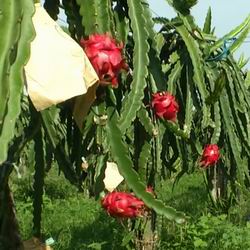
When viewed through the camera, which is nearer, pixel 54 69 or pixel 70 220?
pixel 54 69

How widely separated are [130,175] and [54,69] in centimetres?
36

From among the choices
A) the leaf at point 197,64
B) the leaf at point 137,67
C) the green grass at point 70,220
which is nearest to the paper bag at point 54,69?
the leaf at point 137,67

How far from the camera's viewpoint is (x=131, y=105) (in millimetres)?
1914

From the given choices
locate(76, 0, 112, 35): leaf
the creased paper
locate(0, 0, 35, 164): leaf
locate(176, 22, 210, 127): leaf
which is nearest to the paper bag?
locate(0, 0, 35, 164): leaf

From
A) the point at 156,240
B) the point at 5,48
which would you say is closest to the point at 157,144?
the point at 5,48

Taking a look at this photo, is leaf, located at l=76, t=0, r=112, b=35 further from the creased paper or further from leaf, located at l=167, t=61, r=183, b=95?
leaf, located at l=167, t=61, r=183, b=95

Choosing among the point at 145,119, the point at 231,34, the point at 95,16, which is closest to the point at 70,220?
the point at 231,34

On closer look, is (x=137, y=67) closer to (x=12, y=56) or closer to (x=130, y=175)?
(x=130, y=175)

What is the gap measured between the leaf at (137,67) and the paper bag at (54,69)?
14.6 inches

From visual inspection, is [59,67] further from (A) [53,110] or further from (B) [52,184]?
(B) [52,184]

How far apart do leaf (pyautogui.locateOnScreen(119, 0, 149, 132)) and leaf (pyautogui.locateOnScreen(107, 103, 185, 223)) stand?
0.32 ft

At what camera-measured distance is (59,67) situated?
148 cm

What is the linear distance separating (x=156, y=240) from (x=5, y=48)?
339 cm

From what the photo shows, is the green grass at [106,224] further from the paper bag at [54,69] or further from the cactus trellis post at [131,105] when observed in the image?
the paper bag at [54,69]
